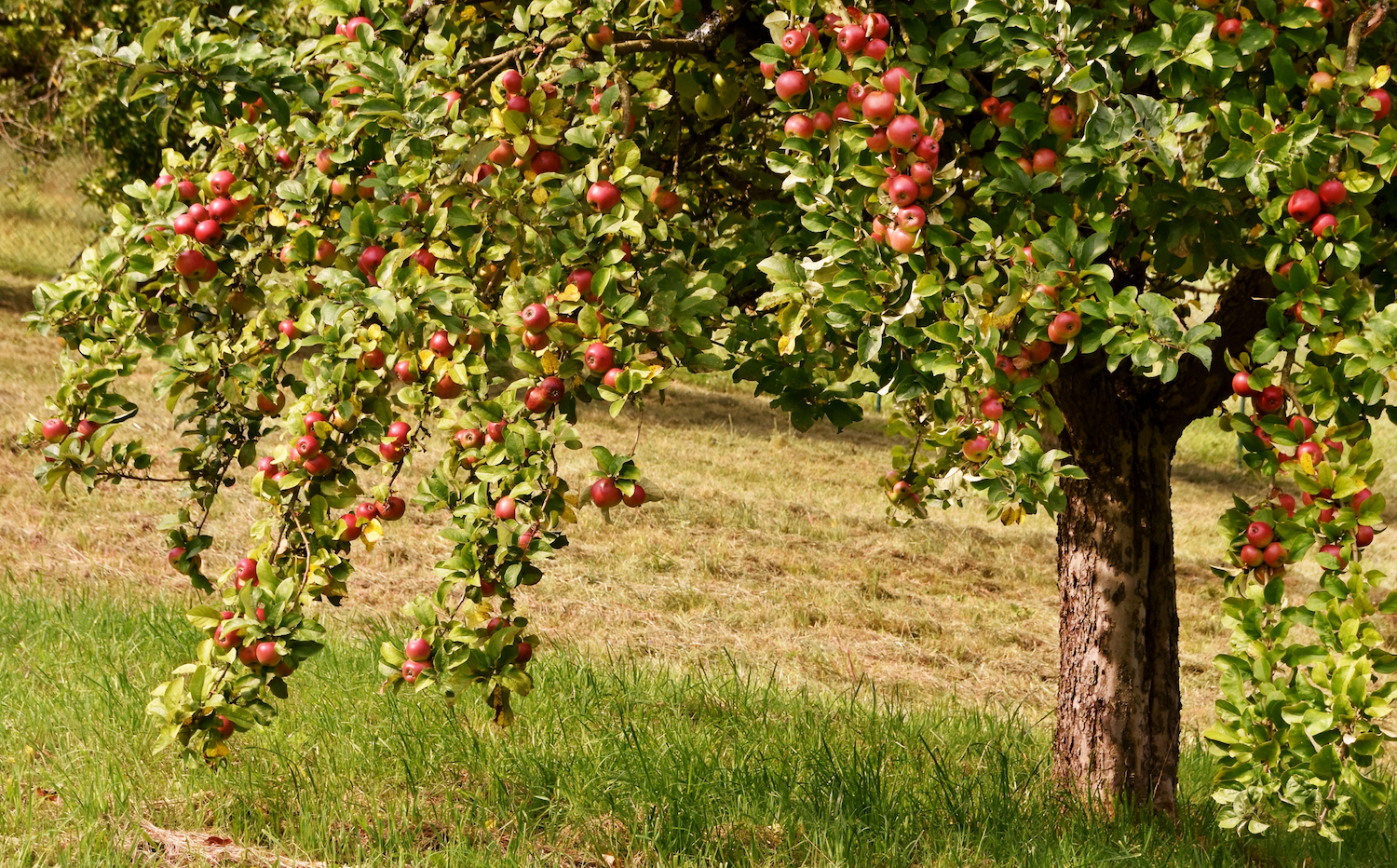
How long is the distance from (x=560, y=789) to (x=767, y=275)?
150 cm

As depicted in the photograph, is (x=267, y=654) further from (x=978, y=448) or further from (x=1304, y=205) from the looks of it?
(x=1304, y=205)

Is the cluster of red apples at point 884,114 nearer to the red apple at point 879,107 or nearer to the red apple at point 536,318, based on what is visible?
the red apple at point 879,107

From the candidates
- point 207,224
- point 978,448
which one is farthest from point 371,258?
point 978,448

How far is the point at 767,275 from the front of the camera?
7.18 feet

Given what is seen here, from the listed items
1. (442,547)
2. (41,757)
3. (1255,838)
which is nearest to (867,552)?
(442,547)

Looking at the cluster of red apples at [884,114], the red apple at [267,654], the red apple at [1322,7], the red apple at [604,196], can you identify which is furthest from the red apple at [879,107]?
the red apple at [267,654]

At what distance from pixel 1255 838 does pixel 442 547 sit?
4710 millimetres

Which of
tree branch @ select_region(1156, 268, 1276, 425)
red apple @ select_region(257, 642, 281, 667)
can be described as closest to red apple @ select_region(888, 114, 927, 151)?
red apple @ select_region(257, 642, 281, 667)

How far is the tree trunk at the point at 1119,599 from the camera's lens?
324cm

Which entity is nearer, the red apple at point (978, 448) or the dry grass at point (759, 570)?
the red apple at point (978, 448)

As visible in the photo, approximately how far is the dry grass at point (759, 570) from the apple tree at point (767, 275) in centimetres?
210

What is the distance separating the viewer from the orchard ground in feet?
9.23

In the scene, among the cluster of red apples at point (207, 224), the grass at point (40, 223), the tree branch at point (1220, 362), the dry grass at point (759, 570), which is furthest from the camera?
the grass at point (40, 223)

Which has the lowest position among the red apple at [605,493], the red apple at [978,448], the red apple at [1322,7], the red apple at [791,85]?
the red apple at [605,493]
